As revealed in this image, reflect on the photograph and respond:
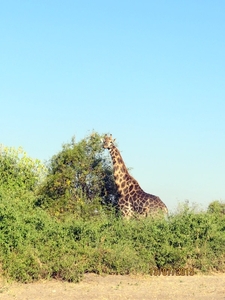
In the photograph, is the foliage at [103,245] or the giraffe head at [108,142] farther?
the giraffe head at [108,142]

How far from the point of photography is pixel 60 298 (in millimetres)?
11320

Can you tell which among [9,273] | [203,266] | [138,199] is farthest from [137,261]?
[138,199]

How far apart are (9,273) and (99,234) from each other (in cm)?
254

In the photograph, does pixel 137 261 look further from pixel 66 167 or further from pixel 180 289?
pixel 66 167

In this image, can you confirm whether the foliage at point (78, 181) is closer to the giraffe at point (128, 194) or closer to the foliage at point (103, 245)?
the giraffe at point (128, 194)

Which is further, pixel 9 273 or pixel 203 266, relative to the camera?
pixel 203 266

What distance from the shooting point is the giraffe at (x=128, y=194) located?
20953 mm

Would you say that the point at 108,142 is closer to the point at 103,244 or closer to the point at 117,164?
the point at 117,164

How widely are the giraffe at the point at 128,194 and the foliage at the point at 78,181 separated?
2.26 ft

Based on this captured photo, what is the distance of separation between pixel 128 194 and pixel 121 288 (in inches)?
373

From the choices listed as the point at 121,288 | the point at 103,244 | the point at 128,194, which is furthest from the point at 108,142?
the point at 121,288

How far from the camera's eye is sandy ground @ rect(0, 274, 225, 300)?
11549mm

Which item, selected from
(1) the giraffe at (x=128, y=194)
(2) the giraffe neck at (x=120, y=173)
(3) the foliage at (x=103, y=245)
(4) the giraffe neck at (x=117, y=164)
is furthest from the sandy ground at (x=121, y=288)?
(4) the giraffe neck at (x=117, y=164)

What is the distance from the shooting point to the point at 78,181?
22141 mm
